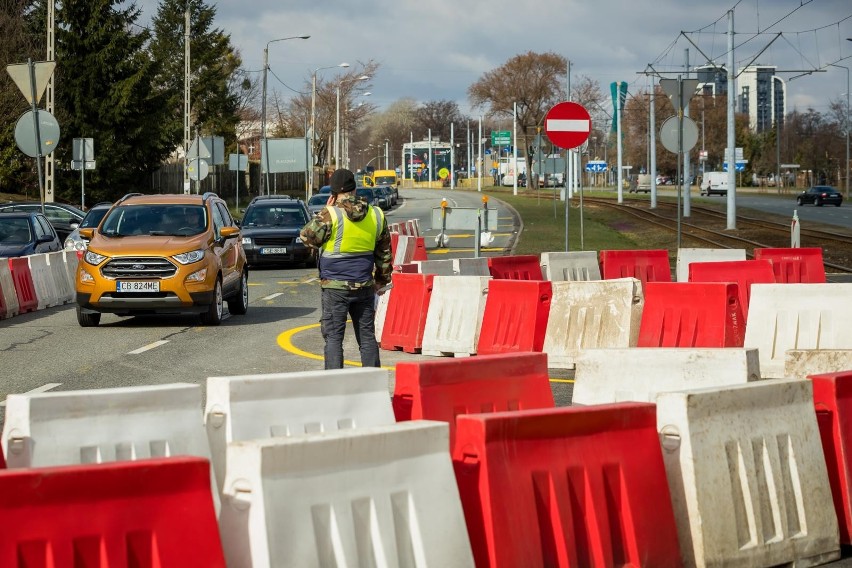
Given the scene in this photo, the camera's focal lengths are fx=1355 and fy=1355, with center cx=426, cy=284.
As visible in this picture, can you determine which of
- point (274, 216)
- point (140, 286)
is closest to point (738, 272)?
point (140, 286)

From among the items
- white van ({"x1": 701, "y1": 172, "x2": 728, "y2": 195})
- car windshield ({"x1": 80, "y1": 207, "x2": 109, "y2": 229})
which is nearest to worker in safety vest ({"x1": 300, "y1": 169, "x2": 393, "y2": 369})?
car windshield ({"x1": 80, "y1": 207, "x2": 109, "y2": 229})

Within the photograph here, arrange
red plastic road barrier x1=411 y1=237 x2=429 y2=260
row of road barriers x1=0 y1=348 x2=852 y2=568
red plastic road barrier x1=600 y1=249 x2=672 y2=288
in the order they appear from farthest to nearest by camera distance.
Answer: red plastic road barrier x1=411 y1=237 x2=429 y2=260
red plastic road barrier x1=600 y1=249 x2=672 y2=288
row of road barriers x1=0 y1=348 x2=852 y2=568

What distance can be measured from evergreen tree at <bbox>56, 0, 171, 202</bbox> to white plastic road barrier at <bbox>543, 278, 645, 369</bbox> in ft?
163

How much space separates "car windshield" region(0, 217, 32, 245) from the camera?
23.7 metres

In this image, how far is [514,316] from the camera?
13.3m

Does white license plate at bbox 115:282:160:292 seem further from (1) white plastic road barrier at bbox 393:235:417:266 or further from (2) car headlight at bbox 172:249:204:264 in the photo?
(1) white plastic road barrier at bbox 393:235:417:266

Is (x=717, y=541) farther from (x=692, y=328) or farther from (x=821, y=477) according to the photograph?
(x=692, y=328)

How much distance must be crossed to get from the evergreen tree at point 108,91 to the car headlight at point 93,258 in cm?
4445

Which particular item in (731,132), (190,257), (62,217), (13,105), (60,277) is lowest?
(60,277)

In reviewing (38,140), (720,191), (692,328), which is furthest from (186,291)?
(720,191)

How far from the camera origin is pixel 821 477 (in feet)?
20.2

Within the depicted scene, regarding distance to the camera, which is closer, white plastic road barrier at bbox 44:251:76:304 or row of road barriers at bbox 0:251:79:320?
row of road barriers at bbox 0:251:79:320

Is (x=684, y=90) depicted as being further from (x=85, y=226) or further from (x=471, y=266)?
(x=85, y=226)

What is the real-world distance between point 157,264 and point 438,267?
11.5 feet
